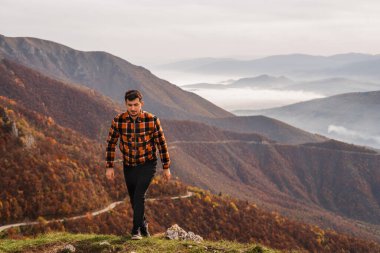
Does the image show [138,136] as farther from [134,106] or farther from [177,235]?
[177,235]

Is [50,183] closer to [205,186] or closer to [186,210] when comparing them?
[186,210]

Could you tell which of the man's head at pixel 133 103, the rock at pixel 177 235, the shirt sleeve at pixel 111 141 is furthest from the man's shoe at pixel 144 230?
the man's head at pixel 133 103

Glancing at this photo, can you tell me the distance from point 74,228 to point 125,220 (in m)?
8.76

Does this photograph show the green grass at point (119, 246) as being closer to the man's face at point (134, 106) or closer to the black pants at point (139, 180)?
the black pants at point (139, 180)

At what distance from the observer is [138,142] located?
14406 mm

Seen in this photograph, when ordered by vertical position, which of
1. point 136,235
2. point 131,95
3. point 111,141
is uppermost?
point 131,95

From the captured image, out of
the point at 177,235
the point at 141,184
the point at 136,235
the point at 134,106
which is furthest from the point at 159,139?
the point at 177,235

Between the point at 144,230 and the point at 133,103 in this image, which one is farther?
the point at 144,230

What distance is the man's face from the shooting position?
46.7 ft

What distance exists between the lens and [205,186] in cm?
17038

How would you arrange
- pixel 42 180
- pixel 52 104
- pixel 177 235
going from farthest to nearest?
pixel 52 104
pixel 42 180
pixel 177 235

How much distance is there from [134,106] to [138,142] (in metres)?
1.26

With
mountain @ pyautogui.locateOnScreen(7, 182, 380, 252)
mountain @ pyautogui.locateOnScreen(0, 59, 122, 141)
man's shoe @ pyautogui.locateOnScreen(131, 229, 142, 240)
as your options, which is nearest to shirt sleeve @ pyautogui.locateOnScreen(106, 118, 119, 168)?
man's shoe @ pyautogui.locateOnScreen(131, 229, 142, 240)

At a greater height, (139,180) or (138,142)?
(138,142)
